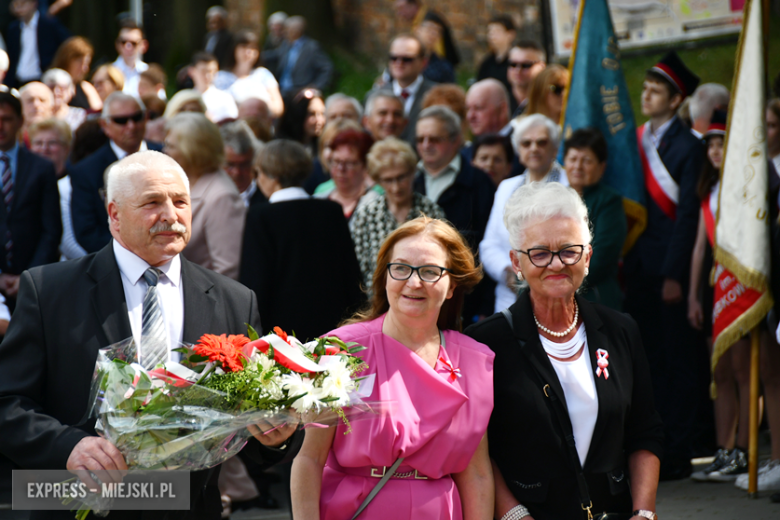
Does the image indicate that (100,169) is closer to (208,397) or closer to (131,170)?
(131,170)

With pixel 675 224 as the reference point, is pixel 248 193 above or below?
above

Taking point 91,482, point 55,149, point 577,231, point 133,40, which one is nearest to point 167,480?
point 91,482

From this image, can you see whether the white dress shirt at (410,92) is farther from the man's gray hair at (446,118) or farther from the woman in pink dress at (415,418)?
the woman in pink dress at (415,418)

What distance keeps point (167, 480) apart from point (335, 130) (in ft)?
16.9

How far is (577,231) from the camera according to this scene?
3.19 metres

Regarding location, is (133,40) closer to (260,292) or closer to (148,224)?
(260,292)

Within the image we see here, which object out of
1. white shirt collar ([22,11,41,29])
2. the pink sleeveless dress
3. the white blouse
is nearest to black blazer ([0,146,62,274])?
the pink sleeveless dress

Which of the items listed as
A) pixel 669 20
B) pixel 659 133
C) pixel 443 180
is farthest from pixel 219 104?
pixel 659 133

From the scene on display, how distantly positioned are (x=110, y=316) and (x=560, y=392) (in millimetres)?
1554

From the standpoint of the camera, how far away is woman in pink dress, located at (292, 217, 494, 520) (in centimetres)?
291

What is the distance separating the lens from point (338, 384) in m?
2.55

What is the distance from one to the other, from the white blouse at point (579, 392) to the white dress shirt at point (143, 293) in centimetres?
130

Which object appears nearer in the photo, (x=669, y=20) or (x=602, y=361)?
(x=602, y=361)

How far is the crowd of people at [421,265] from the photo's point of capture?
2943 mm
